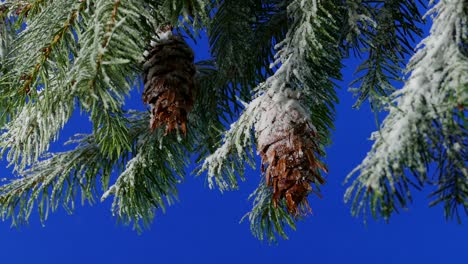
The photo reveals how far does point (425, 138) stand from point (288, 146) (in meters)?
0.38

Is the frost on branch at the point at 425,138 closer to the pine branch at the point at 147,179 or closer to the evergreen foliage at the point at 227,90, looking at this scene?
the evergreen foliage at the point at 227,90

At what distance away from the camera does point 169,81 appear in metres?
1.33

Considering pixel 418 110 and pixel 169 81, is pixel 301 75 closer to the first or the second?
pixel 169 81

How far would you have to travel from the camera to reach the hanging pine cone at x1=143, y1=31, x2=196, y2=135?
1.30 meters

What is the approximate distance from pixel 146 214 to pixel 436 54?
3.93 feet

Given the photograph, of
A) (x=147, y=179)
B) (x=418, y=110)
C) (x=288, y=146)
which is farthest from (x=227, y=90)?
(x=418, y=110)

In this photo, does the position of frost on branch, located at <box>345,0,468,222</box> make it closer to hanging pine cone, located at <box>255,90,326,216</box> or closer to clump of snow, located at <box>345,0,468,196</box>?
clump of snow, located at <box>345,0,468,196</box>

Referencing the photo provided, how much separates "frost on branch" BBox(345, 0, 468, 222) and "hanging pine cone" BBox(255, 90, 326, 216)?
31 centimetres

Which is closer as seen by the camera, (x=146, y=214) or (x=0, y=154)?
(x=0, y=154)

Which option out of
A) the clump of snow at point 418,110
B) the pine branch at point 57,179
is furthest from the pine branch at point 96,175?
the clump of snow at point 418,110

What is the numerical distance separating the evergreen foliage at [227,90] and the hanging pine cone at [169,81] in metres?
0.05

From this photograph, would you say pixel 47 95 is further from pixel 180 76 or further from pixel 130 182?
pixel 130 182

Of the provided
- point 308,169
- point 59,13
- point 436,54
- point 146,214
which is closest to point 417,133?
point 436,54

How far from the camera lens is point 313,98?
122 centimetres
